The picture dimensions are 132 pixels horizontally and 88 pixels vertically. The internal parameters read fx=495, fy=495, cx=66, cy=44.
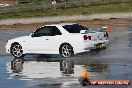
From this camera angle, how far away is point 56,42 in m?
21.5

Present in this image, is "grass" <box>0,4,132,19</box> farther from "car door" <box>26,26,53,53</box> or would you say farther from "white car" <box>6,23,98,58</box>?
"car door" <box>26,26,53,53</box>

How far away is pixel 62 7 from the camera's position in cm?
5591

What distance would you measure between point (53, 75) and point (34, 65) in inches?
134

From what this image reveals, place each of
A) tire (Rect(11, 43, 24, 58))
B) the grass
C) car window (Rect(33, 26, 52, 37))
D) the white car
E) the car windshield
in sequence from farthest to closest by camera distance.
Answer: the grass, tire (Rect(11, 43, 24, 58)), car window (Rect(33, 26, 52, 37)), the car windshield, the white car

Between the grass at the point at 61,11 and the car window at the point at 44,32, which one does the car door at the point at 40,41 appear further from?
the grass at the point at 61,11

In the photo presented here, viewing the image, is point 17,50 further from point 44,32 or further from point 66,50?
point 66,50

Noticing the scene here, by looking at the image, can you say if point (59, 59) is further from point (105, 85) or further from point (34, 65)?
point (105, 85)

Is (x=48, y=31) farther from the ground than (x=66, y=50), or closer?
farther from the ground

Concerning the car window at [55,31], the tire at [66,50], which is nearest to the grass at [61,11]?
the car window at [55,31]

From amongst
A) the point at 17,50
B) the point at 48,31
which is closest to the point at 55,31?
the point at 48,31

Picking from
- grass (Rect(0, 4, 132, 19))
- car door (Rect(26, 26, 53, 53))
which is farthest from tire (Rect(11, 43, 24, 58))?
grass (Rect(0, 4, 132, 19))

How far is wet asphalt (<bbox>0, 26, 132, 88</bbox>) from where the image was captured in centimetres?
1440

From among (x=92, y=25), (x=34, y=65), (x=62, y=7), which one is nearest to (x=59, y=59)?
(x=34, y=65)

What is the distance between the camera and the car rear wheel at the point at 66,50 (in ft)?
69.5
